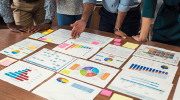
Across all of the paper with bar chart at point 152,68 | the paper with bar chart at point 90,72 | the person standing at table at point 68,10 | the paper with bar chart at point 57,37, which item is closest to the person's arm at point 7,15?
the paper with bar chart at point 57,37

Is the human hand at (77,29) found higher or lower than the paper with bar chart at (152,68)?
higher

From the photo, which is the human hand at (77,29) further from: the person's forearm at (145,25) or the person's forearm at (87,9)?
the person's forearm at (145,25)

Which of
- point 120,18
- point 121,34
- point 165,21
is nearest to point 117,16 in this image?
point 120,18

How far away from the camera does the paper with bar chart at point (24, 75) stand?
3.18 feet

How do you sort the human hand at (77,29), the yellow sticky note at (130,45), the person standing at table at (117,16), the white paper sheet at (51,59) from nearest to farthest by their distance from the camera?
the white paper sheet at (51,59) → the yellow sticky note at (130,45) → the human hand at (77,29) → the person standing at table at (117,16)

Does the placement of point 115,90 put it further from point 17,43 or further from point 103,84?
point 17,43

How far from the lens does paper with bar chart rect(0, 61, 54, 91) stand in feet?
3.18

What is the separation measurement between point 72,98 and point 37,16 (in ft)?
4.67

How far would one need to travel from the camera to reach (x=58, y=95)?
0.87m

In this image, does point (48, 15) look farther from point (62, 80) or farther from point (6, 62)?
point (62, 80)

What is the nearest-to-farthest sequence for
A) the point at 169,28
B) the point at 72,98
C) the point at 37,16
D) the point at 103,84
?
the point at 72,98 < the point at 103,84 < the point at 169,28 < the point at 37,16

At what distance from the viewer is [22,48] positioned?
1366 mm

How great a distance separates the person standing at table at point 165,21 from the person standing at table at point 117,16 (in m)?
0.24

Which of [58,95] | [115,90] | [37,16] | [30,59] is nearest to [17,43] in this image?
[30,59]
